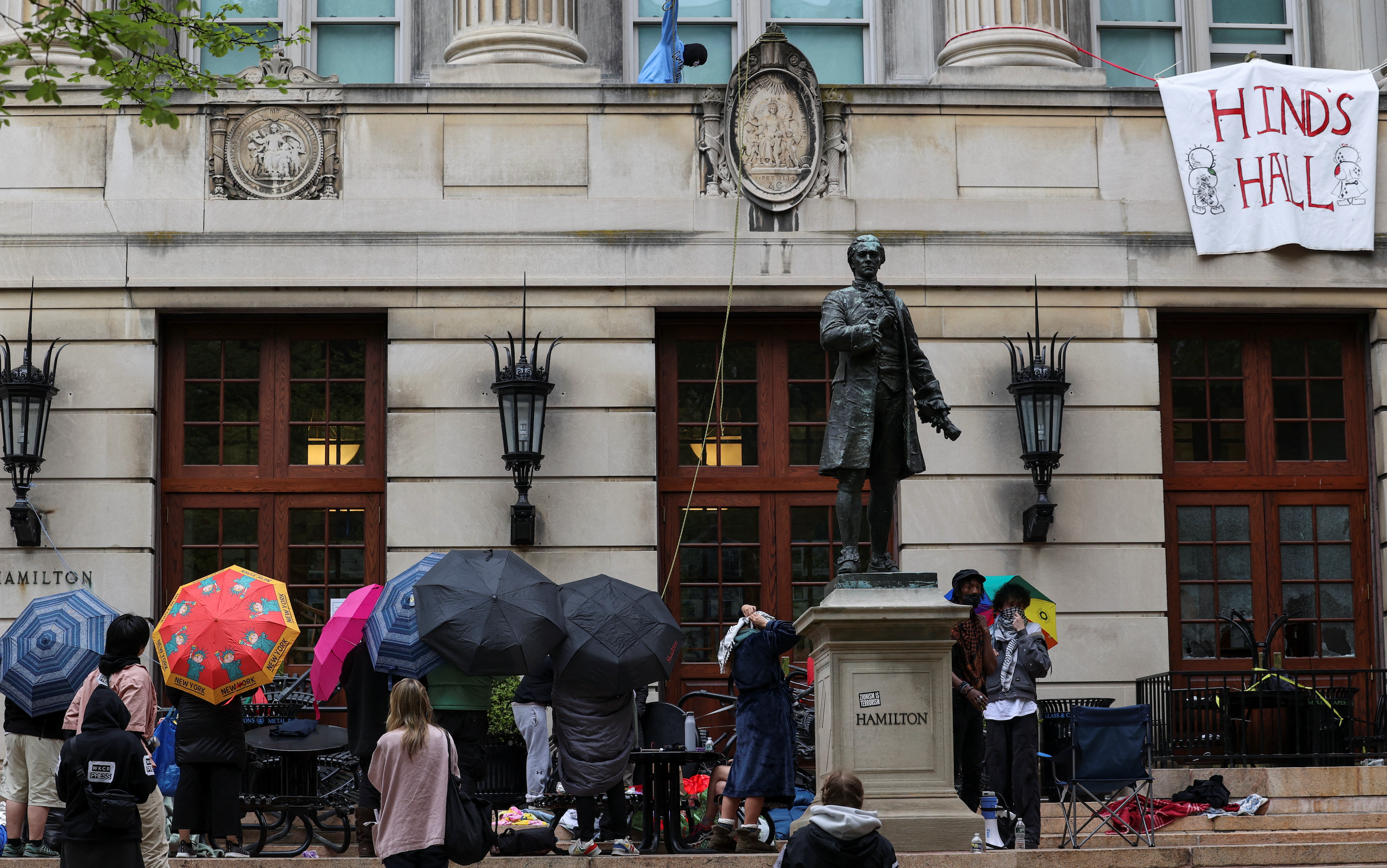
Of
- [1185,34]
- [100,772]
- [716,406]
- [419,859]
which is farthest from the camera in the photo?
[1185,34]

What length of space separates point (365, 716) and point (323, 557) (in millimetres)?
5729

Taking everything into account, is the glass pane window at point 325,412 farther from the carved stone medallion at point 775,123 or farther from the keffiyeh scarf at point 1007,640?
the keffiyeh scarf at point 1007,640

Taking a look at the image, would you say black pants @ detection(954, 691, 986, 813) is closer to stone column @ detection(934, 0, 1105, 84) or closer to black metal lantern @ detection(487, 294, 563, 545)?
black metal lantern @ detection(487, 294, 563, 545)

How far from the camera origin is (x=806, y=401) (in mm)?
18219

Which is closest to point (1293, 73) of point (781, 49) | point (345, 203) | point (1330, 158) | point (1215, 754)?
point (1330, 158)

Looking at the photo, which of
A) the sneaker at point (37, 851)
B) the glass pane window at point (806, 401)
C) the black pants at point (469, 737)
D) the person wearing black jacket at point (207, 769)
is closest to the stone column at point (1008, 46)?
the glass pane window at point (806, 401)

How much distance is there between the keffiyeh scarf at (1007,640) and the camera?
1282 centimetres

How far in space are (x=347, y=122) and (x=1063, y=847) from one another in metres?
10.2

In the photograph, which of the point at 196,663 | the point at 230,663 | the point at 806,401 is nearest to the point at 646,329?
the point at 806,401

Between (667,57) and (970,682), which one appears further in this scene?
(667,57)

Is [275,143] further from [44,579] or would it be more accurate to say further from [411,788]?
[411,788]

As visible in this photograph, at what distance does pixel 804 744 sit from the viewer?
15.6m

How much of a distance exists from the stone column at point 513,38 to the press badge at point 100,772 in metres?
10.3

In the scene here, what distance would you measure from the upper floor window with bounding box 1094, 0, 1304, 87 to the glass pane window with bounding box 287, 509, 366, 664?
382 inches
